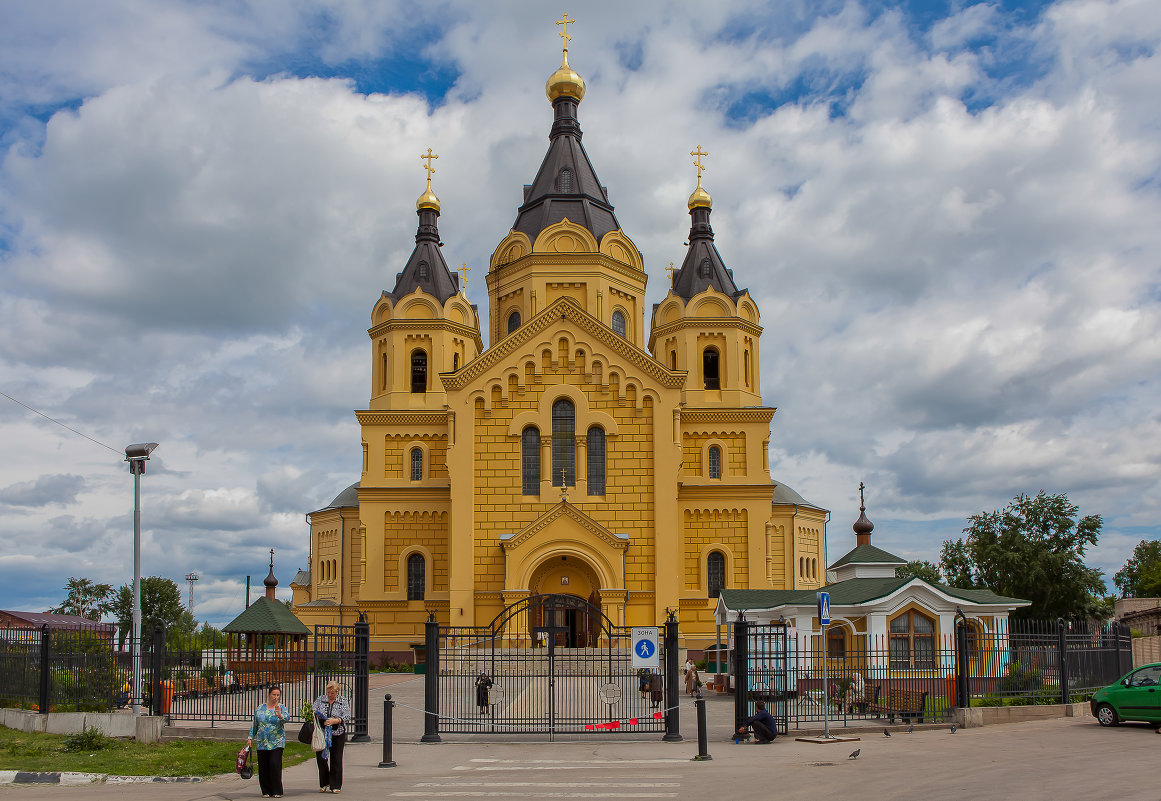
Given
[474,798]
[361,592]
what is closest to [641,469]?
[361,592]

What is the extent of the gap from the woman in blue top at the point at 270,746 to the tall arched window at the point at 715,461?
30.2 m

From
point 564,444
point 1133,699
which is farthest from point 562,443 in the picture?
point 1133,699

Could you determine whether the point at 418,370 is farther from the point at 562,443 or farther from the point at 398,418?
the point at 562,443

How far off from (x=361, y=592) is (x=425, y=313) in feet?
40.2

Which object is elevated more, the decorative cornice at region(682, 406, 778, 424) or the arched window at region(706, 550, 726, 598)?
the decorative cornice at region(682, 406, 778, 424)

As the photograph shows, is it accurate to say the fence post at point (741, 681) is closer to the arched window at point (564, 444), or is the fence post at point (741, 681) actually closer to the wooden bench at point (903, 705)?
the wooden bench at point (903, 705)

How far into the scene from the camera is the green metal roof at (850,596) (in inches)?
1096

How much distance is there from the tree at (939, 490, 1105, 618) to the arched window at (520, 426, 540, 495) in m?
26.9

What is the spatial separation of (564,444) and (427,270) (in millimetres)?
12899

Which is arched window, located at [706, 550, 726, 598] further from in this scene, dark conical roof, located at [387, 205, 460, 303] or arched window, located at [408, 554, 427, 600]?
dark conical roof, located at [387, 205, 460, 303]

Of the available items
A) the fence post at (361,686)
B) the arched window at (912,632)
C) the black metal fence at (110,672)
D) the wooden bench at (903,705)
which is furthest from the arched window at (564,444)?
the fence post at (361,686)

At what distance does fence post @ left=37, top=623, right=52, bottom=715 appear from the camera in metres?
21.2

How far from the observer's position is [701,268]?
4609 cm

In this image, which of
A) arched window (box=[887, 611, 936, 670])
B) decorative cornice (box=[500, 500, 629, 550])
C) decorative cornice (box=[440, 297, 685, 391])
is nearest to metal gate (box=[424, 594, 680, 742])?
arched window (box=[887, 611, 936, 670])
